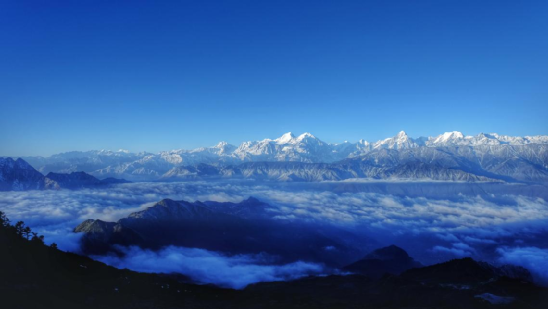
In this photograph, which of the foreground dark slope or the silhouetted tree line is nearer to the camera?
the foreground dark slope

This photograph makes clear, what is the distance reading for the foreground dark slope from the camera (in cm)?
9131

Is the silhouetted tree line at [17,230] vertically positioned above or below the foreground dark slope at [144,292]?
above

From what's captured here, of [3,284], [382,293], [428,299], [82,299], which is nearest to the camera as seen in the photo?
[3,284]

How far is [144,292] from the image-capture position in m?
124

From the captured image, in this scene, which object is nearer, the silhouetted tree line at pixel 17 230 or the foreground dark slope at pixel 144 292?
the foreground dark slope at pixel 144 292

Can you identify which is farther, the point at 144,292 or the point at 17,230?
the point at 17,230

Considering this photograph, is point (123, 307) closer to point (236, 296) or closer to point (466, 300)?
point (236, 296)

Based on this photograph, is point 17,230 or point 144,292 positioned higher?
point 17,230

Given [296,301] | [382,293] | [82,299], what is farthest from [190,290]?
[382,293]

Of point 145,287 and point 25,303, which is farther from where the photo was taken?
point 145,287

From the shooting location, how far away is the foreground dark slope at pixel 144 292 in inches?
3595

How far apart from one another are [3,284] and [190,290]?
8466 centimetres

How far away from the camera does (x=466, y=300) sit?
150500 millimetres

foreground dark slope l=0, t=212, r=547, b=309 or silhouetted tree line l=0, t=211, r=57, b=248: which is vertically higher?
silhouetted tree line l=0, t=211, r=57, b=248
